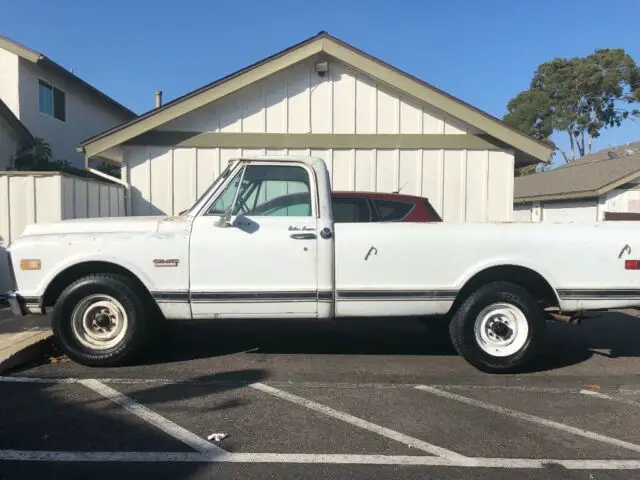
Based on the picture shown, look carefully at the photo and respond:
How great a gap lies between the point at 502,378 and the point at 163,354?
3576 millimetres

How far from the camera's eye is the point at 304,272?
17.7 ft

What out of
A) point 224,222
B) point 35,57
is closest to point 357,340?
point 224,222

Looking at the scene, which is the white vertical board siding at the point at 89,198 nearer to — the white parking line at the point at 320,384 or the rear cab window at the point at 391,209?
the white parking line at the point at 320,384

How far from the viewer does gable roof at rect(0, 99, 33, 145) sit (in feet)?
45.6

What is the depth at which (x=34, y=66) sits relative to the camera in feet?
54.0

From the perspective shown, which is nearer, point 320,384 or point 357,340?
point 320,384

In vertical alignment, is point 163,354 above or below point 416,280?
below

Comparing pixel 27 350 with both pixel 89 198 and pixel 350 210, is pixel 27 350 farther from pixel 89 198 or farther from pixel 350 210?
pixel 350 210

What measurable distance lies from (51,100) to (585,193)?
18.4m

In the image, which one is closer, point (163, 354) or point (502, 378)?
point (502, 378)

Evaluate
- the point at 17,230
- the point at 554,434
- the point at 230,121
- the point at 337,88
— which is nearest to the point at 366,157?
the point at 337,88

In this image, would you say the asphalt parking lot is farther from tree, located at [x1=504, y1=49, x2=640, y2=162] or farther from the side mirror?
tree, located at [x1=504, y1=49, x2=640, y2=162]

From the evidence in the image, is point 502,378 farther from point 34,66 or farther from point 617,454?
point 34,66

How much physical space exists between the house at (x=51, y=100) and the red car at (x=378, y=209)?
1114cm
